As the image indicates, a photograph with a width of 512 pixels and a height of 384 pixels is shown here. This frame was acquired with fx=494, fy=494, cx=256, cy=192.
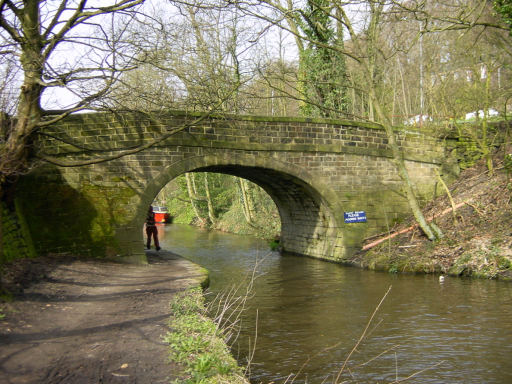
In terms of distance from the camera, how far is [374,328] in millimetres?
6625

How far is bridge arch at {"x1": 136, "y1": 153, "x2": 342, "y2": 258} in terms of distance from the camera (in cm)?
1191

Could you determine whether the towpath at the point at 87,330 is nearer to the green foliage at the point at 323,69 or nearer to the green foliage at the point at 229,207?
the green foliage at the point at 323,69

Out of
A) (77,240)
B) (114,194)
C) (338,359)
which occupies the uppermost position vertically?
(114,194)

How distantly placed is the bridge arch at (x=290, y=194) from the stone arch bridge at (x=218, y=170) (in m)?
0.03

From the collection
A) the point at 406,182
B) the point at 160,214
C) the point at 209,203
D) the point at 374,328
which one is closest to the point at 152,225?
the point at 406,182

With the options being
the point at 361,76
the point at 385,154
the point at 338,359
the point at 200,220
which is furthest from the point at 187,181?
the point at 338,359

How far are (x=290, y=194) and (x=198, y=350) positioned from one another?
36.7 ft

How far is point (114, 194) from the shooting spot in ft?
37.2

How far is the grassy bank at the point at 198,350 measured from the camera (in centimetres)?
416

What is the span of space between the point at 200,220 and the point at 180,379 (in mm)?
27397

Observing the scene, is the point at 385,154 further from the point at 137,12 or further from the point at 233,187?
the point at 233,187

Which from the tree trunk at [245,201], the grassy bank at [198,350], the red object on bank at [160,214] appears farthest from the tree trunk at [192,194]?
the grassy bank at [198,350]

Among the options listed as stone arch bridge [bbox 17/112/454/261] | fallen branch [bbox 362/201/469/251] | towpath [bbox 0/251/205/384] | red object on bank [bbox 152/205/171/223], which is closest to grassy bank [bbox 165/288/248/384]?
towpath [bbox 0/251/205/384]

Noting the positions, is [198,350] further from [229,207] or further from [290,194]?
[229,207]
